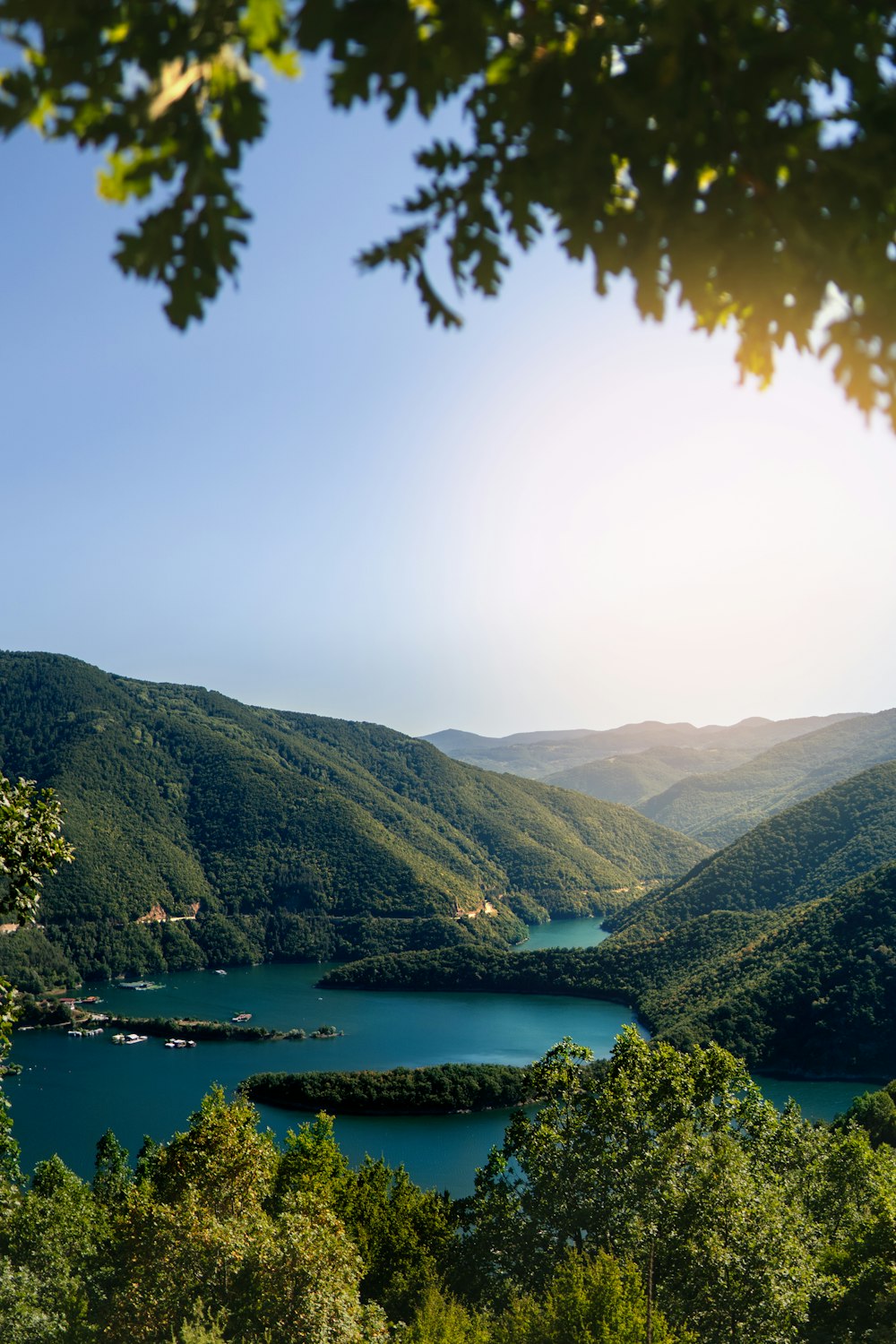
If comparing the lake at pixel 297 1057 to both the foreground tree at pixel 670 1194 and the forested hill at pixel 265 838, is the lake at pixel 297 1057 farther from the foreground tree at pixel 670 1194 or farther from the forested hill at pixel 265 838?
the foreground tree at pixel 670 1194

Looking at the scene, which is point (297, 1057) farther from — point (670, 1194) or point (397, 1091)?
point (670, 1194)

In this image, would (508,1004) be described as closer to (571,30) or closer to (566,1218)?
(566,1218)

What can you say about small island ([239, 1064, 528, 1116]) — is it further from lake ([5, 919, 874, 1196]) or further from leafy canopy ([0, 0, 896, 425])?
leafy canopy ([0, 0, 896, 425])

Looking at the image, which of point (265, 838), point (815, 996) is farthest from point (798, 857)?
point (265, 838)

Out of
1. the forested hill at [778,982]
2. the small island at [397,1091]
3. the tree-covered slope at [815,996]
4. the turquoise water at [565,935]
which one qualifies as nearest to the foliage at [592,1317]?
the small island at [397,1091]

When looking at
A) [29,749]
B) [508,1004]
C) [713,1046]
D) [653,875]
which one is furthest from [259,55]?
[653,875]
